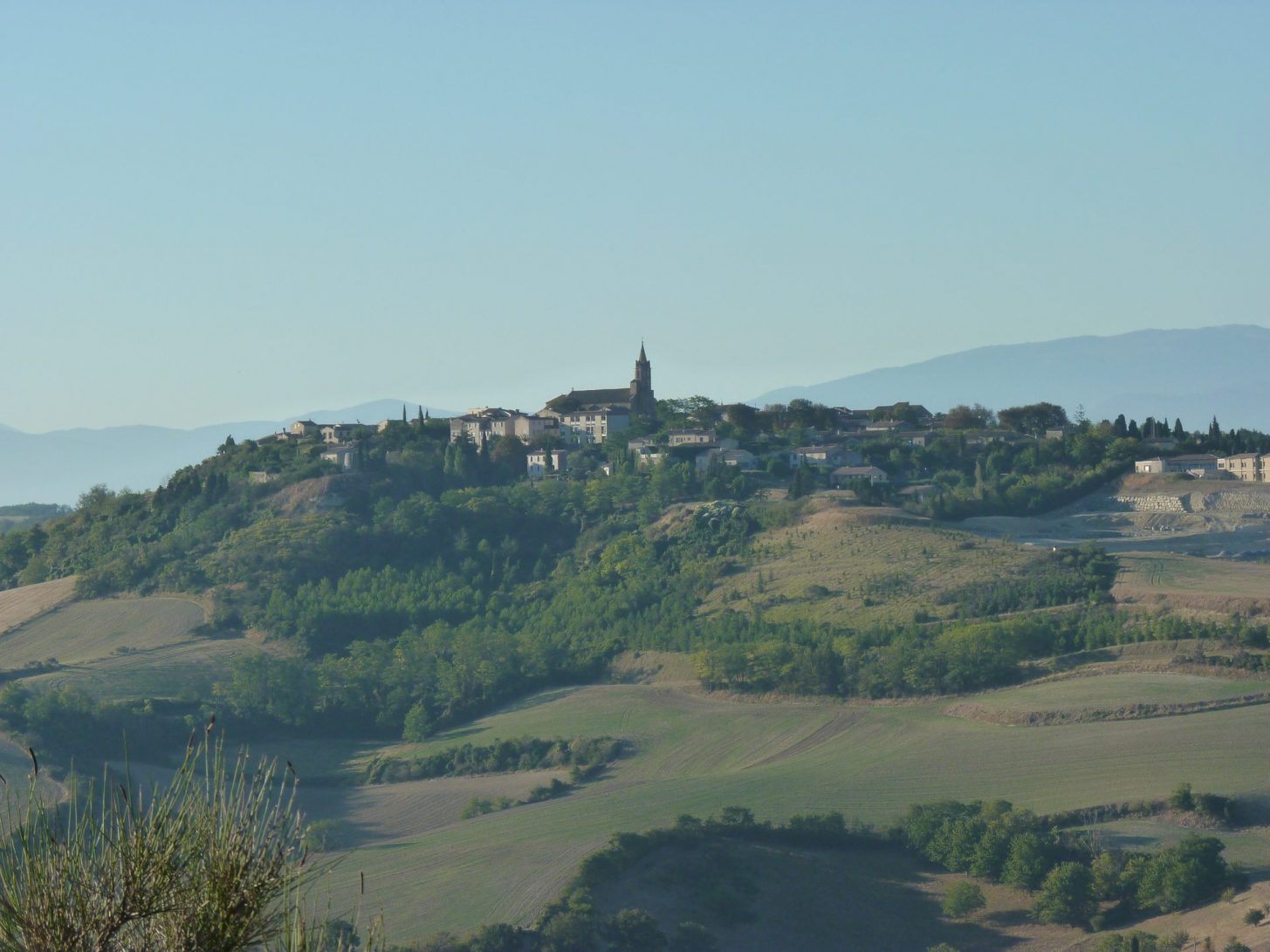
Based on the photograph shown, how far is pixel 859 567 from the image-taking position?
6562cm

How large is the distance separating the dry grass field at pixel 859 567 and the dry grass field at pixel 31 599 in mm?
27558

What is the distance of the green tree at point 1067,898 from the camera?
34.3 metres

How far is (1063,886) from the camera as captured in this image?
113 feet

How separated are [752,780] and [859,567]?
21287 millimetres

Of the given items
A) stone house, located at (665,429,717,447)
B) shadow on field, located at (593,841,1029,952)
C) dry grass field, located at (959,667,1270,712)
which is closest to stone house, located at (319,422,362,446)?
stone house, located at (665,429,717,447)

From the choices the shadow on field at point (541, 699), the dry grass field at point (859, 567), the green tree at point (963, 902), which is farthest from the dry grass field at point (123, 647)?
the green tree at point (963, 902)

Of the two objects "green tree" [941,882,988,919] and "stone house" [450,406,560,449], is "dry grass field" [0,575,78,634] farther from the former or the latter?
"green tree" [941,882,988,919]

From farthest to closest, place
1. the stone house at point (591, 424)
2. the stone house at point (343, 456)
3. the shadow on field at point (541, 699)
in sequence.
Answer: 1. the stone house at point (591, 424)
2. the stone house at point (343, 456)
3. the shadow on field at point (541, 699)

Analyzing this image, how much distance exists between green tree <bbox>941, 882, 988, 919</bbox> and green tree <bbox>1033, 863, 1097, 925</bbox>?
1.32m

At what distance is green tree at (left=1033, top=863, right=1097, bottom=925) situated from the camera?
3431 cm

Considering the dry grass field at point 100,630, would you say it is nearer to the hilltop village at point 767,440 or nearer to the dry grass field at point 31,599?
the dry grass field at point 31,599

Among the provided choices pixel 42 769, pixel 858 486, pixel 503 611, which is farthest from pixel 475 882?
pixel 858 486

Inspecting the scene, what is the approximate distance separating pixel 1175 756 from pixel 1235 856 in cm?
662

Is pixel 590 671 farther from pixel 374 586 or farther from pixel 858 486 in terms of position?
pixel 858 486
